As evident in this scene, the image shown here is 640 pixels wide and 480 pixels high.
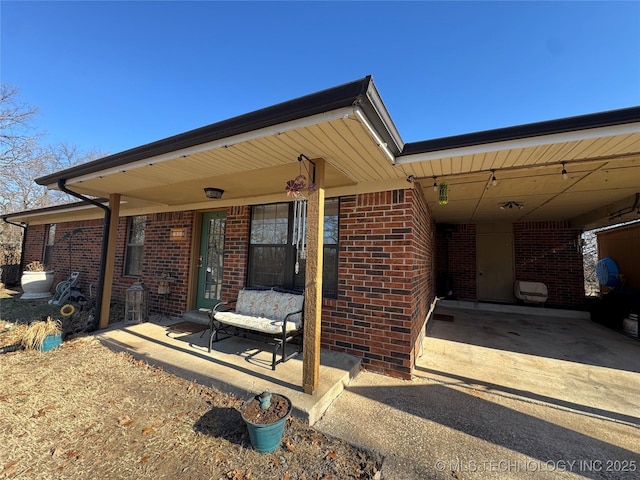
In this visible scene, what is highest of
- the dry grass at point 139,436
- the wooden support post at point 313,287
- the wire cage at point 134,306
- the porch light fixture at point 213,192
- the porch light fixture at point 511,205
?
the porch light fixture at point 511,205

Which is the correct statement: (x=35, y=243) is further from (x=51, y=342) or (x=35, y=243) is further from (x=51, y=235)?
(x=51, y=342)

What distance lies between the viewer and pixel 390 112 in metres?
2.11

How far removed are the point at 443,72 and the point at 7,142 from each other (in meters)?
17.0

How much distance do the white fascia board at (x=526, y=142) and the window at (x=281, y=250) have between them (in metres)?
1.43

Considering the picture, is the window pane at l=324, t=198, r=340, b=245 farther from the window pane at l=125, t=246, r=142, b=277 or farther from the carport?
the window pane at l=125, t=246, r=142, b=277

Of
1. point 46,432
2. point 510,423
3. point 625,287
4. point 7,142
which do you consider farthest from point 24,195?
point 625,287

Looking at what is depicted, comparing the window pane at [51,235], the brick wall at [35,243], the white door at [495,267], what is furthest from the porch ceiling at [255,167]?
the brick wall at [35,243]

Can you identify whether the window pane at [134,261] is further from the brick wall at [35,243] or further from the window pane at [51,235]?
the brick wall at [35,243]

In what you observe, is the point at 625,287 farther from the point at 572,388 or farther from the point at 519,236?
the point at 572,388

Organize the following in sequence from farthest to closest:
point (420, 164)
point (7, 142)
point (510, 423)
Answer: point (7, 142) → point (420, 164) → point (510, 423)

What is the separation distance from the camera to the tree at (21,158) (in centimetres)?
1071

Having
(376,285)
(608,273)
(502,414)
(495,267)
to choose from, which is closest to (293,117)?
(376,285)

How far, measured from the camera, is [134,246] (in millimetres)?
6270

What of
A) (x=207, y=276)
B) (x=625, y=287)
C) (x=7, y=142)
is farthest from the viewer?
(x=7, y=142)
